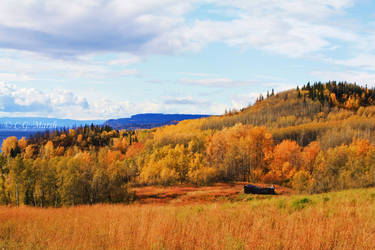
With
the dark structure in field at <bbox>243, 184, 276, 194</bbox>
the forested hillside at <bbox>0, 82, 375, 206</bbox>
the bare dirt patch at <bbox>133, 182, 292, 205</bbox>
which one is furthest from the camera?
the forested hillside at <bbox>0, 82, 375, 206</bbox>

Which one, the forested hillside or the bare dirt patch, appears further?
the forested hillside

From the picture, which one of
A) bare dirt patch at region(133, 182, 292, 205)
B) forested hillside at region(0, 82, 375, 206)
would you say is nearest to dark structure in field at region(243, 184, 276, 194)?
bare dirt patch at region(133, 182, 292, 205)

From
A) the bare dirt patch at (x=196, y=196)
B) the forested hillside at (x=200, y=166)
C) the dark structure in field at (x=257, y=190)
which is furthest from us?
the forested hillside at (x=200, y=166)

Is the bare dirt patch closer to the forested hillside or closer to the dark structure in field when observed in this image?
the dark structure in field

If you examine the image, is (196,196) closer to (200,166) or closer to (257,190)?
(257,190)

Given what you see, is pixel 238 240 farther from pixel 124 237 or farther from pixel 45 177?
pixel 45 177

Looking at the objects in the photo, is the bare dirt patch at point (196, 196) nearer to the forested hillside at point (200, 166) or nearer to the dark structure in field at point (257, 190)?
the dark structure in field at point (257, 190)

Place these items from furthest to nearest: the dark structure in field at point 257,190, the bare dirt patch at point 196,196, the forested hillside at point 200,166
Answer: the forested hillside at point 200,166
the dark structure in field at point 257,190
the bare dirt patch at point 196,196

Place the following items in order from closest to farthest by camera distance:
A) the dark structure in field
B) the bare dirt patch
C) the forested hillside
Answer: the bare dirt patch, the dark structure in field, the forested hillside

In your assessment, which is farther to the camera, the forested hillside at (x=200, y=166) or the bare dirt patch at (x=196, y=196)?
the forested hillside at (x=200, y=166)

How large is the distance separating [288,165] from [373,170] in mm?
36298

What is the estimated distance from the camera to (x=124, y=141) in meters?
180

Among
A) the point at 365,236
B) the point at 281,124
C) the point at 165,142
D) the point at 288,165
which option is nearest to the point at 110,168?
the point at 365,236

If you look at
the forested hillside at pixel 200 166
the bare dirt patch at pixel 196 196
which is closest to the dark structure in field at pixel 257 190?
the bare dirt patch at pixel 196 196
